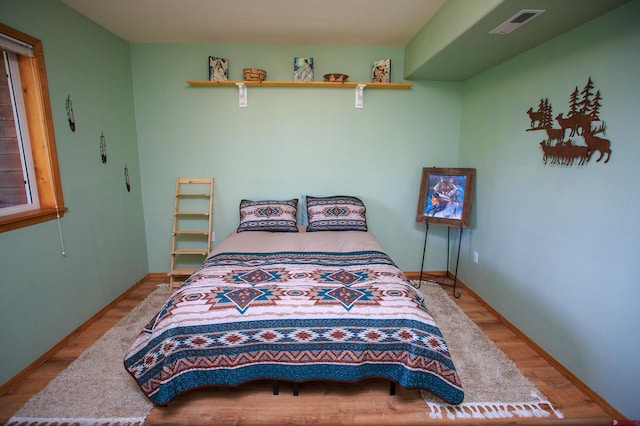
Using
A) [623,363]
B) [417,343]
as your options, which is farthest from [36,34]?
[623,363]

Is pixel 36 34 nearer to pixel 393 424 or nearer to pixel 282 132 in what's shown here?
pixel 282 132

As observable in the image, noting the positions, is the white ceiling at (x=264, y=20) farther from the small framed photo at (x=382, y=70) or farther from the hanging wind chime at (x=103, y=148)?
the hanging wind chime at (x=103, y=148)

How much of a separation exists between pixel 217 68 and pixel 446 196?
2.70 metres

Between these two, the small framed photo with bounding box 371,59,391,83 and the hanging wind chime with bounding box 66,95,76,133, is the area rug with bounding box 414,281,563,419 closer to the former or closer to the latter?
the small framed photo with bounding box 371,59,391,83

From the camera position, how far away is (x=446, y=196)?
3.19m

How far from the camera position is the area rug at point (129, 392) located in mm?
1682

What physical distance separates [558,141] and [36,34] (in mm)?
3666

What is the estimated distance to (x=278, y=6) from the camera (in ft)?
7.84

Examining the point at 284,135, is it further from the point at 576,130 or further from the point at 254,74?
the point at 576,130

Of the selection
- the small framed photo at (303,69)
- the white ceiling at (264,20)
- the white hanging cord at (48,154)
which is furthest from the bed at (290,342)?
the small framed photo at (303,69)

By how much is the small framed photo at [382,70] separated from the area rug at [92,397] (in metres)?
3.29

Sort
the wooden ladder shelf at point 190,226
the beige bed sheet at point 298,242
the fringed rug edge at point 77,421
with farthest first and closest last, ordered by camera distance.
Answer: the wooden ladder shelf at point 190,226 < the beige bed sheet at point 298,242 < the fringed rug edge at point 77,421

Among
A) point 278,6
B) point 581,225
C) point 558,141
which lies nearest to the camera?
point 581,225

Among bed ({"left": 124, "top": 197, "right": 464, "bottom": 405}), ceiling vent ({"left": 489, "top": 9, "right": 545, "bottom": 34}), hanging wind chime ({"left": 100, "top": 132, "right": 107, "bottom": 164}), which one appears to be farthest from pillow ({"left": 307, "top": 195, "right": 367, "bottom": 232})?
hanging wind chime ({"left": 100, "top": 132, "right": 107, "bottom": 164})
